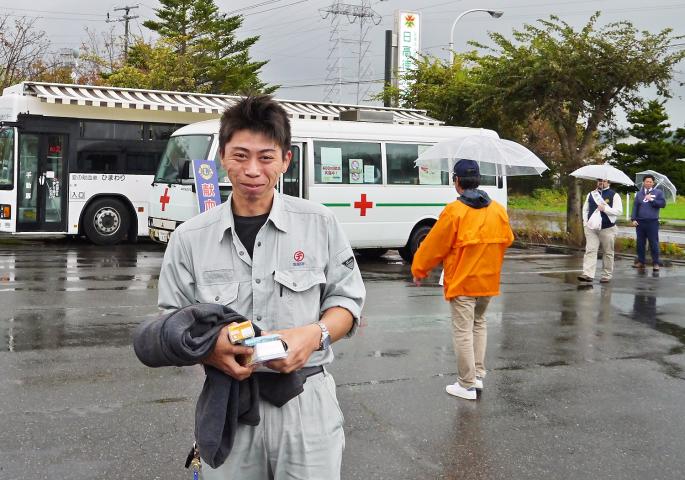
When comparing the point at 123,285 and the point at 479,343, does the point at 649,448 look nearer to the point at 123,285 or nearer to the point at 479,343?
the point at 479,343

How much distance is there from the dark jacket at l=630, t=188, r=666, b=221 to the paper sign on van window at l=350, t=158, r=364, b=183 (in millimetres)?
5398

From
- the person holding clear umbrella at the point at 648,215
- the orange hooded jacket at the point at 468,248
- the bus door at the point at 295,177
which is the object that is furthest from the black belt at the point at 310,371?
the person holding clear umbrella at the point at 648,215

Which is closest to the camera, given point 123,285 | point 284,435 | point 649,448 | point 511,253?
point 284,435

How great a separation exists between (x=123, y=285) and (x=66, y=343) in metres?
3.81

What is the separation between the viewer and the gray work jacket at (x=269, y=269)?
252 centimetres

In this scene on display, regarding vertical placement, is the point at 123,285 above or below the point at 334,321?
below

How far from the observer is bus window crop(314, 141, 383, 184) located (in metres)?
14.8

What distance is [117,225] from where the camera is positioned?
16.9 m

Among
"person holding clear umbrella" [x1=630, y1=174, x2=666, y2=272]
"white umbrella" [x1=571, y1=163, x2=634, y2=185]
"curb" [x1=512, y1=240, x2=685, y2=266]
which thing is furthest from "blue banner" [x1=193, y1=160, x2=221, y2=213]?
"curb" [x1=512, y1=240, x2=685, y2=266]

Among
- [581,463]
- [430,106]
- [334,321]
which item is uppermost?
[430,106]

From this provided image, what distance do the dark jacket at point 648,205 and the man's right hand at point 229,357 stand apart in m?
14.3

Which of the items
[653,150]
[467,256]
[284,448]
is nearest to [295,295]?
[284,448]

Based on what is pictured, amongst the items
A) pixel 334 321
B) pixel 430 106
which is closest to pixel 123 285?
pixel 334 321

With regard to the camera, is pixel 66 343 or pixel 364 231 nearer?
pixel 66 343
